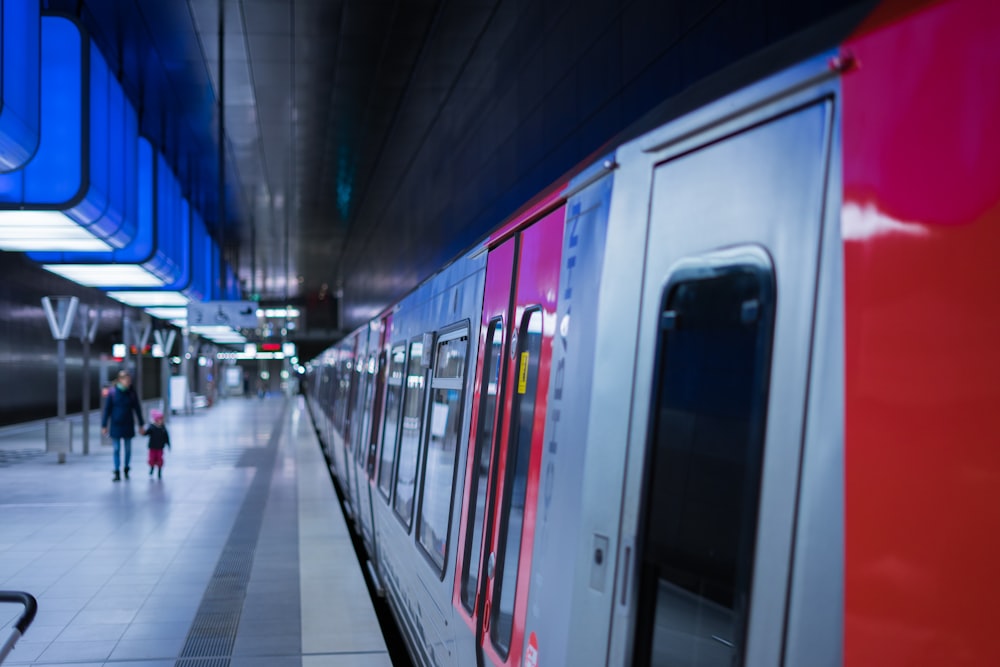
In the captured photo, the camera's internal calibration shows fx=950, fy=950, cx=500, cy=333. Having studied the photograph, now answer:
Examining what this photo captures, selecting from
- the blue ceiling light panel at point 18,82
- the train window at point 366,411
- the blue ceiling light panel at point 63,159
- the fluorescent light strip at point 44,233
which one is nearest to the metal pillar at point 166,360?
the fluorescent light strip at point 44,233

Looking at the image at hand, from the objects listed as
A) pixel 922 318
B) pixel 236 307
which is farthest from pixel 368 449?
pixel 236 307

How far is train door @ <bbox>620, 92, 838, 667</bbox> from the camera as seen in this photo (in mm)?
1917

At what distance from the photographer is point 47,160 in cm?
1322

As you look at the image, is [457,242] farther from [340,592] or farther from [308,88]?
[340,592]

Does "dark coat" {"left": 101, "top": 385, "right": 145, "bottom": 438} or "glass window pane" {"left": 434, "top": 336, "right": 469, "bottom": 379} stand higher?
"glass window pane" {"left": 434, "top": 336, "right": 469, "bottom": 379}

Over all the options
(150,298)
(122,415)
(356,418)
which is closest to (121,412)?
(122,415)

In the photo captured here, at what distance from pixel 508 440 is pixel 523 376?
0.90 feet

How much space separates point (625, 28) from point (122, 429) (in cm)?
1225

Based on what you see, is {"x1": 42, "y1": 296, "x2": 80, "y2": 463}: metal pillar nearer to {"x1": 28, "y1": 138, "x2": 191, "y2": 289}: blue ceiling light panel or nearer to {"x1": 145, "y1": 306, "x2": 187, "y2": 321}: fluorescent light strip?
{"x1": 28, "y1": 138, "x2": 191, "y2": 289}: blue ceiling light panel

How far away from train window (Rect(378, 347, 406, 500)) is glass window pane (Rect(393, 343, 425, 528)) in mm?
477

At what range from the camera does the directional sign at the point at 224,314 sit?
23.4m

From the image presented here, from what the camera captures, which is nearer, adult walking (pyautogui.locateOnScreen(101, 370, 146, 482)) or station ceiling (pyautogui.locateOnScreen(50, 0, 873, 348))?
station ceiling (pyautogui.locateOnScreen(50, 0, 873, 348))

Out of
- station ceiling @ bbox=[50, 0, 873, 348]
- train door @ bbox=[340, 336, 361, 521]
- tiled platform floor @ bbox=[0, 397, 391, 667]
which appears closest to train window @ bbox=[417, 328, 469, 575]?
tiled platform floor @ bbox=[0, 397, 391, 667]

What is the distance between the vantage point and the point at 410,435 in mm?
7277
